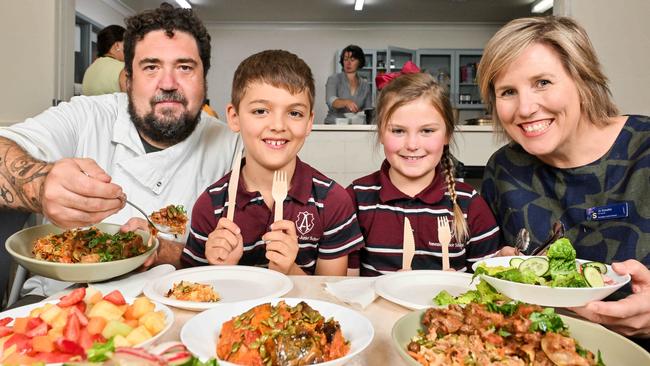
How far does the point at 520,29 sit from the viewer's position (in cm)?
170

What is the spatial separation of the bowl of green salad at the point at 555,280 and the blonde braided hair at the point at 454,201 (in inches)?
29.5

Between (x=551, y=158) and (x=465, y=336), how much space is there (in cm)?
116

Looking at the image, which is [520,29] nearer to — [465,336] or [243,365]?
[465,336]

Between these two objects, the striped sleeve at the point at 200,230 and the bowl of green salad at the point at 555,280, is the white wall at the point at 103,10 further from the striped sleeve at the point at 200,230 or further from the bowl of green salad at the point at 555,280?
the bowl of green salad at the point at 555,280

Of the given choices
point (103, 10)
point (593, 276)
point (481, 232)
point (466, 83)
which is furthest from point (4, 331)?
point (466, 83)

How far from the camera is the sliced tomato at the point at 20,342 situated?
775 millimetres

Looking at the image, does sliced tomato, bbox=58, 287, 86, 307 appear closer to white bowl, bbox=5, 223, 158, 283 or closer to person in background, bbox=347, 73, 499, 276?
white bowl, bbox=5, 223, 158, 283

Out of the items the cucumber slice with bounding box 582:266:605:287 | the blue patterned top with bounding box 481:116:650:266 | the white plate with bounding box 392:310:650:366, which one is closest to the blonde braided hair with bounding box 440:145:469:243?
the blue patterned top with bounding box 481:116:650:266

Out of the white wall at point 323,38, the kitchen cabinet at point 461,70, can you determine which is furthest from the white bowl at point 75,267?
the kitchen cabinet at point 461,70

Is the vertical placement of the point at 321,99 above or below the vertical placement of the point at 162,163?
above

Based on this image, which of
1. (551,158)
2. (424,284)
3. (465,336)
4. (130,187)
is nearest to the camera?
(465,336)

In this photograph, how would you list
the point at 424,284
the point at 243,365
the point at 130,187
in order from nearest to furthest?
1. the point at 243,365
2. the point at 424,284
3. the point at 130,187

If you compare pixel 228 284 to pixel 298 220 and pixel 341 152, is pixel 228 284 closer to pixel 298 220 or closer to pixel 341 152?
pixel 298 220

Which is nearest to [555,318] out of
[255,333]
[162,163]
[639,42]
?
[255,333]
